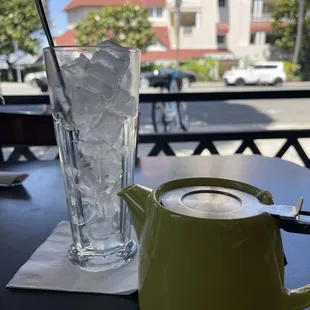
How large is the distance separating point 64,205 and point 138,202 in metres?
0.26

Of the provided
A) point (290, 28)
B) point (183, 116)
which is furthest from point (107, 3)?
Answer: point (183, 116)

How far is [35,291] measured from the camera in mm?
321

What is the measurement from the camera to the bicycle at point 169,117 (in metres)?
2.65

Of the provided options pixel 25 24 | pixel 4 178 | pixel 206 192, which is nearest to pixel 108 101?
pixel 206 192

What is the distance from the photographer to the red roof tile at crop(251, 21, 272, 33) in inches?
186

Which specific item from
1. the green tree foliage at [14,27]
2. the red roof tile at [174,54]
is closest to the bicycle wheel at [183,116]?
the green tree foliage at [14,27]

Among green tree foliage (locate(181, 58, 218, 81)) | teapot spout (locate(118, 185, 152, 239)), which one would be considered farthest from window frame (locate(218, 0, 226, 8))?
teapot spout (locate(118, 185, 152, 239))

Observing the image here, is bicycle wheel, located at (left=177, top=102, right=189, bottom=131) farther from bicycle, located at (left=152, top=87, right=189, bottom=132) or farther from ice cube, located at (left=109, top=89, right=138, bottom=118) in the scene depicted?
ice cube, located at (left=109, top=89, right=138, bottom=118)

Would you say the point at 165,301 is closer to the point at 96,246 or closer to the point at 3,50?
the point at 96,246

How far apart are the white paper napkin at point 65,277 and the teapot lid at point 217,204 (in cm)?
11

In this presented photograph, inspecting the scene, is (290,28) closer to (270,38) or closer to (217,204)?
(270,38)

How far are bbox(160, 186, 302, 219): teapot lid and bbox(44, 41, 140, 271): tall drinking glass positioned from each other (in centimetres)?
12

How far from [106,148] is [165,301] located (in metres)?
0.17

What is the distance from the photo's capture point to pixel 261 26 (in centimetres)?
507
